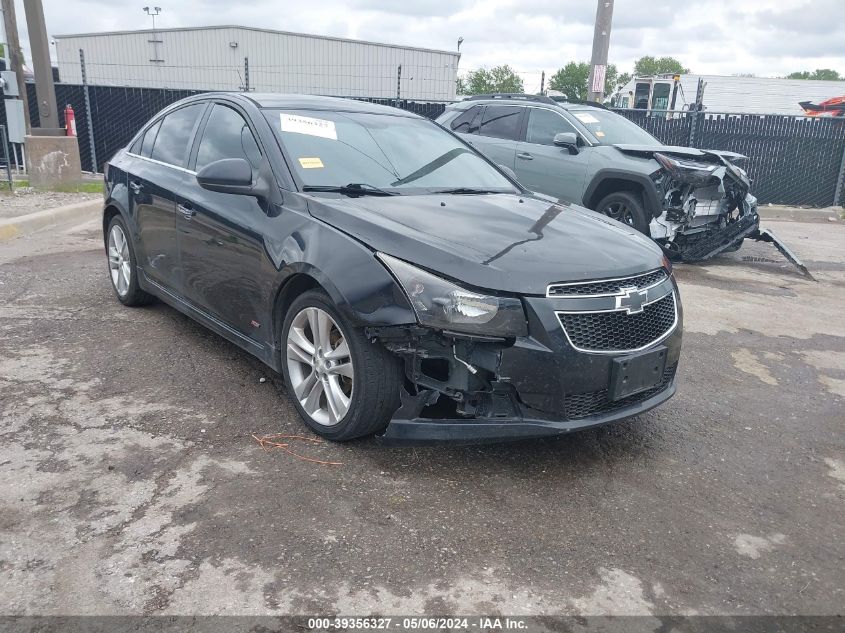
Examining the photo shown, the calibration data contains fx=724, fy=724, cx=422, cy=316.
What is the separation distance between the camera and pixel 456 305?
301 centimetres

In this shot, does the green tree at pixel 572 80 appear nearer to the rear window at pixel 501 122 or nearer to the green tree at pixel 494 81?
the green tree at pixel 494 81

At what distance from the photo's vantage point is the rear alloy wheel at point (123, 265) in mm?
5484

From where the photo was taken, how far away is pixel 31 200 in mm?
10961

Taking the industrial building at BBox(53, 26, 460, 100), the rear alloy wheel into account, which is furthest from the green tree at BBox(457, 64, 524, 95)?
the rear alloy wheel

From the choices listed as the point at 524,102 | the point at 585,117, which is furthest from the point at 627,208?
the point at 524,102

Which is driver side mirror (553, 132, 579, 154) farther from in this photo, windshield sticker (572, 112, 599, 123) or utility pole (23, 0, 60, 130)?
utility pole (23, 0, 60, 130)

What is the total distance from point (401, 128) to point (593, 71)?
384 inches

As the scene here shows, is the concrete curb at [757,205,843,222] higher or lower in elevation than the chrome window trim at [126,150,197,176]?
lower

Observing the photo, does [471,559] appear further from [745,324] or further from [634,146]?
[634,146]

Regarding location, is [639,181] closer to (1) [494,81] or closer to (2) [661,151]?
(2) [661,151]

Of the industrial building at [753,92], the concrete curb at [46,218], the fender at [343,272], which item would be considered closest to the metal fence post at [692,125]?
the concrete curb at [46,218]

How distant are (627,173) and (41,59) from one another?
986cm

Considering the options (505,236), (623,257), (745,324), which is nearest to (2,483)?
(505,236)

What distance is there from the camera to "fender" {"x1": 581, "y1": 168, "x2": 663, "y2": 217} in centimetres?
817
